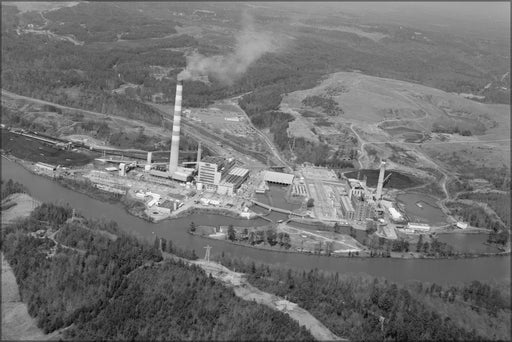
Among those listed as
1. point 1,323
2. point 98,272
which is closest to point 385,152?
point 98,272

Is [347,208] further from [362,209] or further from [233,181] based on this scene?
[233,181]

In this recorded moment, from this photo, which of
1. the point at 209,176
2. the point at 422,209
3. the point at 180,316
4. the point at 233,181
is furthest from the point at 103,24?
the point at 180,316

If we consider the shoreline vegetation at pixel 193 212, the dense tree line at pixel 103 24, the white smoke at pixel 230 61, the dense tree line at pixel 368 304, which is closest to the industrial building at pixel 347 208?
the shoreline vegetation at pixel 193 212

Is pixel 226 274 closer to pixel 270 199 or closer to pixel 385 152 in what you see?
pixel 270 199

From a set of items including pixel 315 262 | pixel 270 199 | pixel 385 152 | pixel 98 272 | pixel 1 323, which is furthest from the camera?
pixel 385 152

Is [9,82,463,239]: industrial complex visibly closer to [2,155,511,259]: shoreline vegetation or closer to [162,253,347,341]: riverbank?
[2,155,511,259]: shoreline vegetation

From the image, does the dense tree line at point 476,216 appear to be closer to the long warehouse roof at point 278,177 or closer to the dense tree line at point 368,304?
the long warehouse roof at point 278,177
